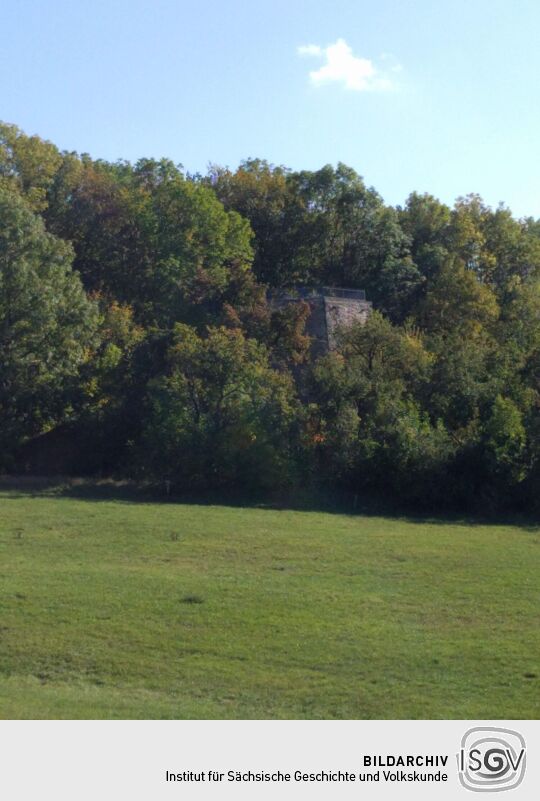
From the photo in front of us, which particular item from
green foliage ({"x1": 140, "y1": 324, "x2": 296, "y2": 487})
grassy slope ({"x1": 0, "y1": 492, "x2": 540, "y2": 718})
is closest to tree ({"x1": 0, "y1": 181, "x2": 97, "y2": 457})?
green foliage ({"x1": 140, "y1": 324, "x2": 296, "y2": 487})

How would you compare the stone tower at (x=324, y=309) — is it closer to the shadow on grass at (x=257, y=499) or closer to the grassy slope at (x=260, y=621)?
the shadow on grass at (x=257, y=499)

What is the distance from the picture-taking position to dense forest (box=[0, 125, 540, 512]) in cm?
3297

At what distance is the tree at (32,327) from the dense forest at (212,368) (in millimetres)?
67

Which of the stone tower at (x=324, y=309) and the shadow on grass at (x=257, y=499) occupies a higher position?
the stone tower at (x=324, y=309)

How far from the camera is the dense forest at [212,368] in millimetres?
32969

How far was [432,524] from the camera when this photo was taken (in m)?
29.0

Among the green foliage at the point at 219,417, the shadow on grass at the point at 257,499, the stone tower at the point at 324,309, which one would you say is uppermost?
the stone tower at the point at 324,309

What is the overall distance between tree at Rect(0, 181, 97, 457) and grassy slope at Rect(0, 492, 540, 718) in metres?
11.6

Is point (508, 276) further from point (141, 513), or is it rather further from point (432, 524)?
point (141, 513)
